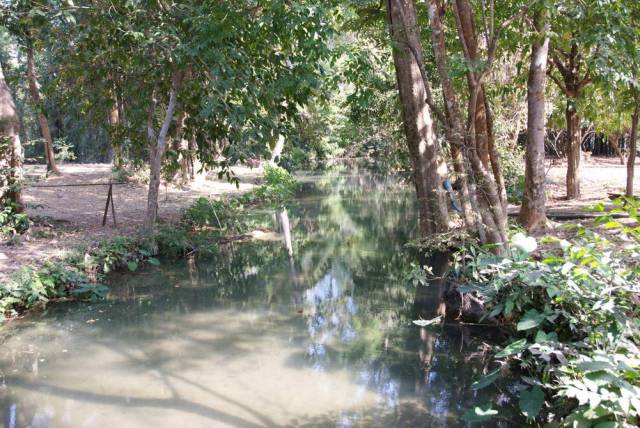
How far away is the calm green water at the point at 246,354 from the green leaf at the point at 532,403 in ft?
4.44

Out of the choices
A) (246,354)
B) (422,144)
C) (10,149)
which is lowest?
(246,354)

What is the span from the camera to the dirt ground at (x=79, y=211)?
966cm

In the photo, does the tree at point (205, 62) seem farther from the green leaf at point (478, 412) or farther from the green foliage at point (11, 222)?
the green leaf at point (478, 412)

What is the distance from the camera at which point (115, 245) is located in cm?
1055

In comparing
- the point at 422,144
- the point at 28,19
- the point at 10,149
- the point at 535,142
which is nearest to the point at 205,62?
the point at 28,19

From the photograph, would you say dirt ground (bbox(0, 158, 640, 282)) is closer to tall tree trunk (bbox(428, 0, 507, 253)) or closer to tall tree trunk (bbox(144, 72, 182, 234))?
tall tree trunk (bbox(144, 72, 182, 234))

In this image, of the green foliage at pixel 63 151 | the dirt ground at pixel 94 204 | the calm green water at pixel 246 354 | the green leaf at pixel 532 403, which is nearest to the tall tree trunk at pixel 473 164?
the calm green water at pixel 246 354

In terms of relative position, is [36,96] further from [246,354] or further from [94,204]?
[246,354]

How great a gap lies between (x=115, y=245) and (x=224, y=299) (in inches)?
100

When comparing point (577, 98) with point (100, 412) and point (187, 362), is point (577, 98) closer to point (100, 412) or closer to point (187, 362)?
point (187, 362)

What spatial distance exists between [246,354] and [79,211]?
8.77 meters

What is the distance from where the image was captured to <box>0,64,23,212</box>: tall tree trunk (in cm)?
1018

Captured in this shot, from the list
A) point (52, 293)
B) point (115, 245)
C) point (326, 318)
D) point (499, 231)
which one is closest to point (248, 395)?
point (326, 318)

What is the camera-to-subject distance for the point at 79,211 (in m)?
13.9
